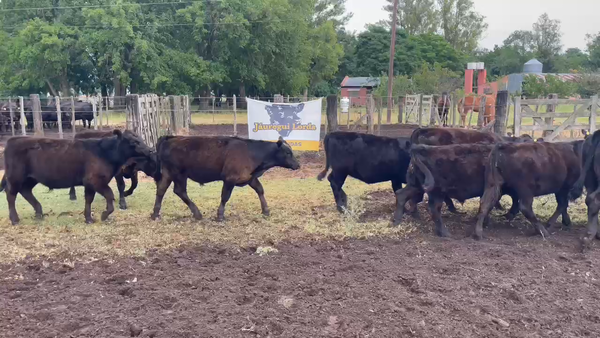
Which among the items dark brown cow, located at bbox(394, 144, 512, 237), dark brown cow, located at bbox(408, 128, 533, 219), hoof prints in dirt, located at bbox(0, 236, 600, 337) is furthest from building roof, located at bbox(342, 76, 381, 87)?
hoof prints in dirt, located at bbox(0, 236, 600, 337)

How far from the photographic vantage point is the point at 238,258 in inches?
252

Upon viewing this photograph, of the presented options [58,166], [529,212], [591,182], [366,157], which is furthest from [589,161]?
[58,166]

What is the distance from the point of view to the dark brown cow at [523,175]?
7.25 m

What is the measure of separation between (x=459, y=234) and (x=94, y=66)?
1457 inches

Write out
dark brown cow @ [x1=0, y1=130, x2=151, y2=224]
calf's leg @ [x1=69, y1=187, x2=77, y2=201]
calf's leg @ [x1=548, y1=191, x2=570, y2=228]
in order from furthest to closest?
calf's leg @ [x1=69, y1=187, x2=77, y2=201], dark brown cow @ [x1=0, y1=130, x2=151, y2=224], calf's leg @ [x1=548, y1=191, x2=570, y2=228]

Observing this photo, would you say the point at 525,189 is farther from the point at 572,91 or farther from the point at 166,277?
the point at 572,91

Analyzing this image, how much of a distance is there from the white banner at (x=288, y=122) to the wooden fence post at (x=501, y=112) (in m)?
4.53

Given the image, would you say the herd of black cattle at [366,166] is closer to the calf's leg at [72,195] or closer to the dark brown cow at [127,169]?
the dark brown cow at [127,169]

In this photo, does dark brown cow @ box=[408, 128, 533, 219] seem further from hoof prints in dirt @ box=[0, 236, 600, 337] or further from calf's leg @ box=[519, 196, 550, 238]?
hoof prints in dirt @ box=[0, 236, 600, 337]

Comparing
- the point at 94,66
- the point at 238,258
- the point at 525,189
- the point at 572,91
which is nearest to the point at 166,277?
the point at 238,258

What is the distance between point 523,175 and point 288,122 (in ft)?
26.3

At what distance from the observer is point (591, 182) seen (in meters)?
7.54

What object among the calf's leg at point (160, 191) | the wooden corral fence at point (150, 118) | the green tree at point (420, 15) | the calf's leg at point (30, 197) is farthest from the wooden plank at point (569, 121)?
the green tree at point (420, 15)

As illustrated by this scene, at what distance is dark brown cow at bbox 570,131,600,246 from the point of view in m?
6.97
